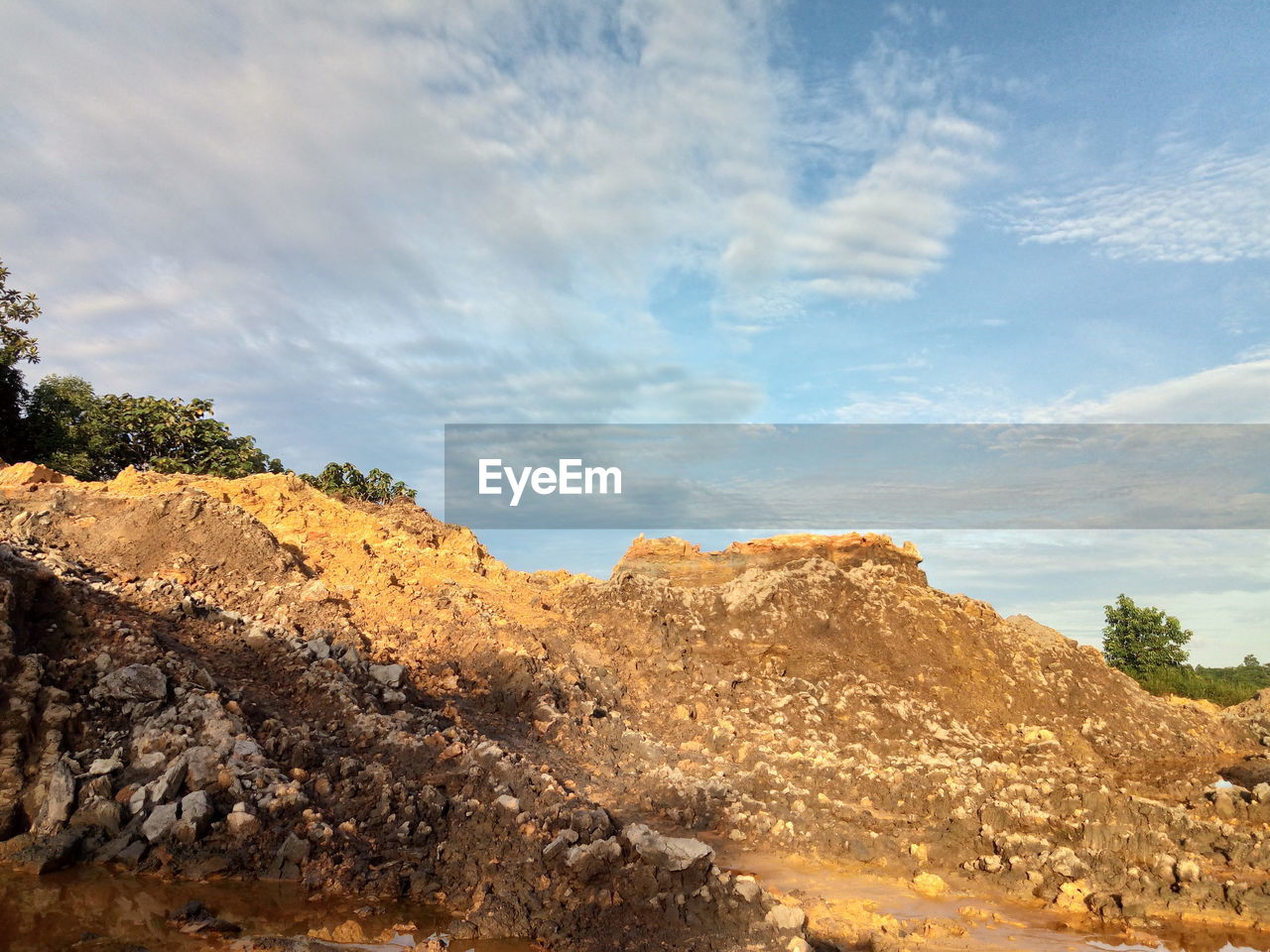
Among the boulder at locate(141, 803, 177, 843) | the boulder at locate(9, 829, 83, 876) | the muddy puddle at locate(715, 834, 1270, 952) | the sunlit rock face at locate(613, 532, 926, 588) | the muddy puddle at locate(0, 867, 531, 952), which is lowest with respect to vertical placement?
the muddy puddle at locate(715, 834, 1270, 952)

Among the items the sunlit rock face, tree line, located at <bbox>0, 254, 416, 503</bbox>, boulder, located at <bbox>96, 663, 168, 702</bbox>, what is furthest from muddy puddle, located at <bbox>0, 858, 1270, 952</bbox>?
tree line, located at <bbox>0, 254, 416, 503</bbox>

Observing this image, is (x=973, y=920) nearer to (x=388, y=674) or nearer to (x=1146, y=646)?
(x=388, y=674)

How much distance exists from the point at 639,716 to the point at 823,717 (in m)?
3.16

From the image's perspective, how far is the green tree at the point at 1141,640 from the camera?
28031 millimetres

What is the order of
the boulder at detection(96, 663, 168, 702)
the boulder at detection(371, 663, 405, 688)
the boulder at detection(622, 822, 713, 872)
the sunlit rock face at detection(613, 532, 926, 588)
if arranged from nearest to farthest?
the boulder at detection(622, 822, 713, 872) → the boulder at detection(96, 663, 168, 702) → the boulder at detection(371, 663, 405, 688) → the sunlit rock face at detection(613, 532, 926, 588)

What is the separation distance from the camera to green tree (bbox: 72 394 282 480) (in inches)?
908

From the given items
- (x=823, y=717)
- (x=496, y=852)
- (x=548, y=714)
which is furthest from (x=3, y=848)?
(x=823, y=717)

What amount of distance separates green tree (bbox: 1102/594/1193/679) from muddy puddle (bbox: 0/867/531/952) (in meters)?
28.7

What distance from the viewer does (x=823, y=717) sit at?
13.5 m

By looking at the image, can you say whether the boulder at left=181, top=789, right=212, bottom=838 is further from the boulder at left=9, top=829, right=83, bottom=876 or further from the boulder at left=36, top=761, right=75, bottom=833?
the boulder at left=36, top=761, right=75, bottom=833

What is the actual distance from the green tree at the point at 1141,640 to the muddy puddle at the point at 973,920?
23816 millimetres

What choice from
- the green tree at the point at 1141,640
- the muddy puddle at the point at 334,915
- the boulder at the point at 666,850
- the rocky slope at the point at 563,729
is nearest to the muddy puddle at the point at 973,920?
the muddy puddle at the point at 334,915

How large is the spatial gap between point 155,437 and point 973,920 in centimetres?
2415

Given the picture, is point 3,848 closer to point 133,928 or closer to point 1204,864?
point 133,928
